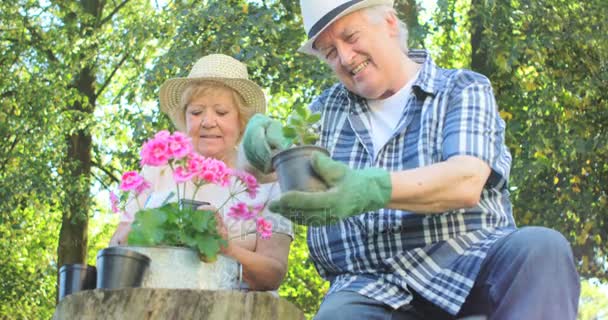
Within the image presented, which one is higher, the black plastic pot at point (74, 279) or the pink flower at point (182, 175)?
the pink flower at point (182, 175)

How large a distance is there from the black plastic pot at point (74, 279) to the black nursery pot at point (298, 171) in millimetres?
895

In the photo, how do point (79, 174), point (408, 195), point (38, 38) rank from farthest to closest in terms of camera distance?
point (38, 38) → point (79, 174) → point (408, 195)

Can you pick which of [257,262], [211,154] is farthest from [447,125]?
[211,154]

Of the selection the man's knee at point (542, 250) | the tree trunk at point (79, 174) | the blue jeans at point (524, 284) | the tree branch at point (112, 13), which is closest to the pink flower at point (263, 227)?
the blue jeans at point (524, 284)

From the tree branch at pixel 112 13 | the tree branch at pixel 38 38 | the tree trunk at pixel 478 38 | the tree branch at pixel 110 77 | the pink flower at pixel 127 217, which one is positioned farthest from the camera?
the tree branch at pixel 112 13

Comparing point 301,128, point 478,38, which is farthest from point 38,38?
point 301,128

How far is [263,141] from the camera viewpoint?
106 inches

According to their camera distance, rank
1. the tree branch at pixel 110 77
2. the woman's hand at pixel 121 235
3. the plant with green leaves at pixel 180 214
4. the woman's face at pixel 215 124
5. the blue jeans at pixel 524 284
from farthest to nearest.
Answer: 1. the tree branch at pixel 110 77
2. the woman's face at pixel 215 124
3. the woman's hand at pixel 121 235
4. the plant with green leaves at pixel 180 214
5. the blue jeans at pixel 524 284

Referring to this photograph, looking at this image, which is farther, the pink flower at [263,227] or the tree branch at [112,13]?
the tree branch at [112,13]

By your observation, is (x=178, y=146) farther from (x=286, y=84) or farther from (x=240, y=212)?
(x=286, y=84)

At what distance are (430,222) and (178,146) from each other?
822 millimetres

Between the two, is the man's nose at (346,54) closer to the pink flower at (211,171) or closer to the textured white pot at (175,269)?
the pink flower at (211,171)

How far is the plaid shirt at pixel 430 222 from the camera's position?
263 cm

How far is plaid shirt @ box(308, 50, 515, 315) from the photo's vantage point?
104 inches
